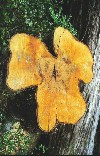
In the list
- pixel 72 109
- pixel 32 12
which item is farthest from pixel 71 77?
pixel 32 12

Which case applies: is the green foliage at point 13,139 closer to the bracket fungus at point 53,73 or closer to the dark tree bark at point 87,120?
the dark tree bark at point 87,120

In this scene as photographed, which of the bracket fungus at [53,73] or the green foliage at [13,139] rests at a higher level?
the bracket fungus at [53,73]

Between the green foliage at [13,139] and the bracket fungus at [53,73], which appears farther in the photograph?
the green foliage at [13,139]

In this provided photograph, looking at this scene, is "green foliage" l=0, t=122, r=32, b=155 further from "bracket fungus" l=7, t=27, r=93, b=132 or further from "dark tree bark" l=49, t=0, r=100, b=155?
"bracket fungus" l=7, t=27, r=93, b=132

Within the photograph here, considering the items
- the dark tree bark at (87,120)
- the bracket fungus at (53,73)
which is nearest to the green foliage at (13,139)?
the dark tree bark at (87,120)

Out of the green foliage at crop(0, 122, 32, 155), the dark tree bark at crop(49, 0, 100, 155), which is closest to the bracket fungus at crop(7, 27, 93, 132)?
the dark tree bark at crop(49, 0, 100, 155)
